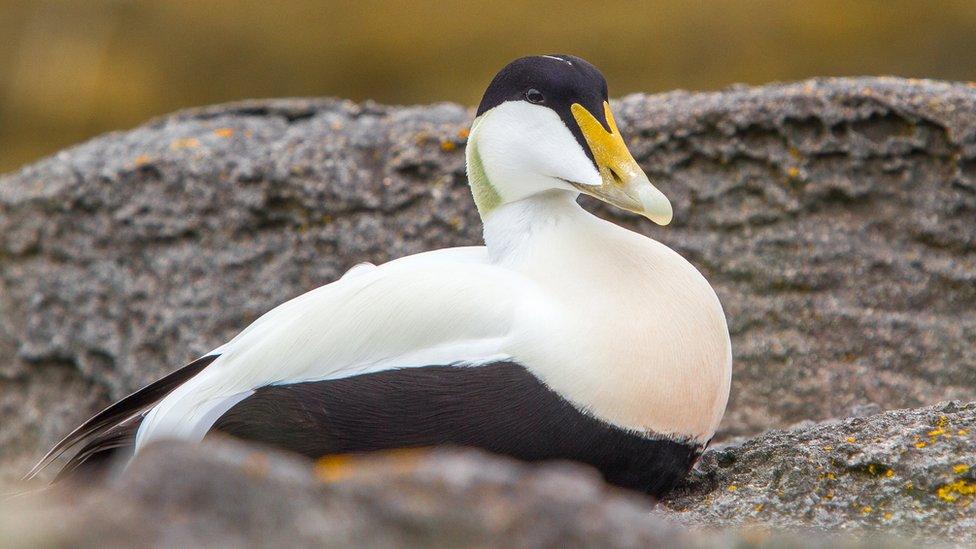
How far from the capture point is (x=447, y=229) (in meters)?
4.40

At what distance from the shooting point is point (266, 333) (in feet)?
9.82

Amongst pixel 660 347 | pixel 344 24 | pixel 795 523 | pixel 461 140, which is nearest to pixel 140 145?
pixel 461 140

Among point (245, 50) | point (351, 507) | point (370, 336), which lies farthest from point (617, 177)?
point (245, 50)

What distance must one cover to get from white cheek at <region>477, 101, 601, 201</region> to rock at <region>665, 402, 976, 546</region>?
723 millimetres

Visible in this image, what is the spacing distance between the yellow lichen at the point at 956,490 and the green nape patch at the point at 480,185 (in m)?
1.18

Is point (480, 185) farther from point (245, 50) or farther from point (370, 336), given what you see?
point (245, 50)

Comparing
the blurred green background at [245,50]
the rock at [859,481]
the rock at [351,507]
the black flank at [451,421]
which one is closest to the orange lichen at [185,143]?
the black flank at [451,421]

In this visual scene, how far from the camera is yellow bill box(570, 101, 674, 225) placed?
2.78 m

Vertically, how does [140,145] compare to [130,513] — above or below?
above

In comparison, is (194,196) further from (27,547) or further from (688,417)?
(27,547)

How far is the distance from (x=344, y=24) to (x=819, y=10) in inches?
147

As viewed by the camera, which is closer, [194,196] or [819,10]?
[194,196]

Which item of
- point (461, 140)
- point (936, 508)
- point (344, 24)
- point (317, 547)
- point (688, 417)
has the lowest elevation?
point (936, 508)

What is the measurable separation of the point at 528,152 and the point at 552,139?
0.24 ft
